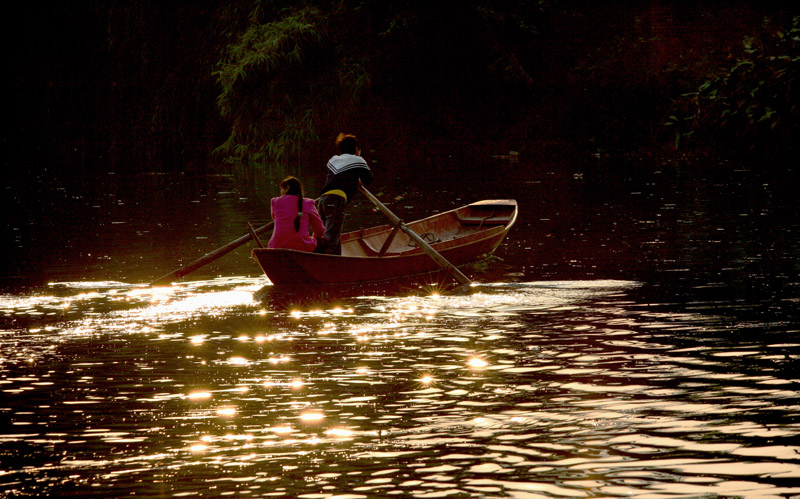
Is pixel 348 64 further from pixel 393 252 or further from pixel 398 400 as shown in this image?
pixel 398 400

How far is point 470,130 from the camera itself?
135 ft

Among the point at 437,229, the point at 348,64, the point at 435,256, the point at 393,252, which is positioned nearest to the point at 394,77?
the point at 348,64

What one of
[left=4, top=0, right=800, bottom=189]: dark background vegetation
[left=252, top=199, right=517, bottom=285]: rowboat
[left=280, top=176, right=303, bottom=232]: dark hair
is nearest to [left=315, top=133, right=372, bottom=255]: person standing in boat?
[left=252, top=199, right=517, bottom=285]: rowboat

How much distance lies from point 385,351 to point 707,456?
155 inches

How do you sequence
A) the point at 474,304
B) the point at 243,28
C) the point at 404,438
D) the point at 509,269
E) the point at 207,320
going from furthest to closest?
1. the point at 243,28
2. the point at 509,269
3. the point at 474,304
4. the point at 207,320
5. the point at 404,438

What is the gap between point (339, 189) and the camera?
1534 cm

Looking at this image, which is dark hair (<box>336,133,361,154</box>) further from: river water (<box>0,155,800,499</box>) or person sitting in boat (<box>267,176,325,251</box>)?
river water (<box>0,155,800,499</box>)

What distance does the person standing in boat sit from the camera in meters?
15.2

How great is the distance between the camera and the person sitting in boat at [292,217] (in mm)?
14508

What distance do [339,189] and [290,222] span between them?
1.04m

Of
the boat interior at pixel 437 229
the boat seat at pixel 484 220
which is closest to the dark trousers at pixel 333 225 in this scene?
the boat interior at pixel 437 229

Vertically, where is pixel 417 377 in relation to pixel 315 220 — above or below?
below

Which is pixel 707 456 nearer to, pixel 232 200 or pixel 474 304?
pixel 474 304

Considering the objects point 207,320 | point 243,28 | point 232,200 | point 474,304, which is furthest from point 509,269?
point 243,28
